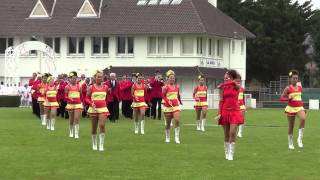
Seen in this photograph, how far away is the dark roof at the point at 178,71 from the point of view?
72.6 m

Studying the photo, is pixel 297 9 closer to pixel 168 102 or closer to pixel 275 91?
pixel 275 91

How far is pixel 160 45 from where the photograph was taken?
7506cm

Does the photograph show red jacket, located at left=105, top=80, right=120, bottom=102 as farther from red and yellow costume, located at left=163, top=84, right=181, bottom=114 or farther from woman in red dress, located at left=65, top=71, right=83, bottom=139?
red and yellow costume, located at left=163, top=84, right=181, bottom=114

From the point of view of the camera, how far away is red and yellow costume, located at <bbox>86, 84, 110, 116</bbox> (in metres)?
22.3

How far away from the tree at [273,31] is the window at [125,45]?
21271 mm

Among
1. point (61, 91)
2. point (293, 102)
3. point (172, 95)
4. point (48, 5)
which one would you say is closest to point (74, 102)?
point (172, 95)

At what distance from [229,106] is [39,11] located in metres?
60.3

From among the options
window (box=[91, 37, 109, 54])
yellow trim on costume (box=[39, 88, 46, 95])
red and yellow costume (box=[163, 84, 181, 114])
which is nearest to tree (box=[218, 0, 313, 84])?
window (box=[91, 37, 109, 54])

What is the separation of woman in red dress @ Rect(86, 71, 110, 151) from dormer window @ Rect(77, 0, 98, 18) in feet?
180

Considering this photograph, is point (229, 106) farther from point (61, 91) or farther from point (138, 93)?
point (61, 91)

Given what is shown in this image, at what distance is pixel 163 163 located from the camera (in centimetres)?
1909

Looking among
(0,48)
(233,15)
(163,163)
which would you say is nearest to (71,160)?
(163,163)

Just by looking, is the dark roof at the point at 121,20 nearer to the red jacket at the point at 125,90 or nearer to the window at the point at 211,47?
the window at the point at 211,47

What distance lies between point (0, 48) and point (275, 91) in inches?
1091
